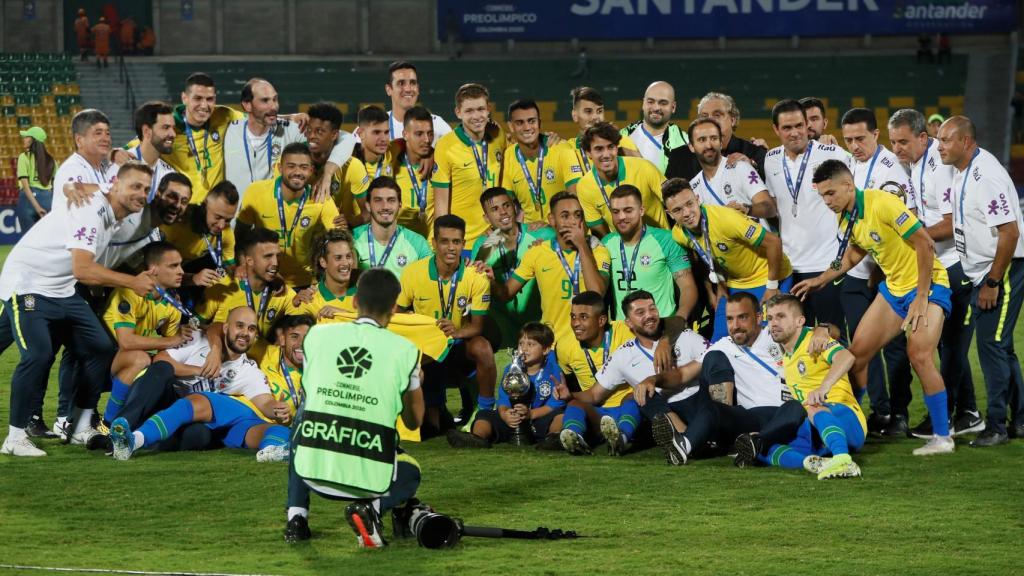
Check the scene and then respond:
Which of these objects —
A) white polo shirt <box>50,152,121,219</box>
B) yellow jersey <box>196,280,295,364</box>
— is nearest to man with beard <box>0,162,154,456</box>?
white polo shirt <box>50,152,121,219</box>

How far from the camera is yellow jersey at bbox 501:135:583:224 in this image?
8344 millimetres

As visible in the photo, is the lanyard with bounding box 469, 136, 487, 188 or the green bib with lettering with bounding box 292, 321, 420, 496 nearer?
the green bib with lettering with bounding box 292, 321, 420, 496

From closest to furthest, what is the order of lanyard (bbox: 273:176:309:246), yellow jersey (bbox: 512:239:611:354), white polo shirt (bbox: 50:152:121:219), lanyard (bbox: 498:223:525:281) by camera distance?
white polo shirt (bbox: 50:152:121:219) < yellow jersey (bbox: 512:239:611:354) < lanyard (bbox: 273:176:309:246) < lanyard (bbox: 498:223:525:281)

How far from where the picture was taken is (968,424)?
741 centimetres

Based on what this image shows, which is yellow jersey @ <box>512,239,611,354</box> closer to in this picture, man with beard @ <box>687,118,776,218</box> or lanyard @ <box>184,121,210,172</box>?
man with beard @ <box>687,118,776,218</box>

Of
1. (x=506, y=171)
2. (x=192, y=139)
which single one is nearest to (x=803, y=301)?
(x=506, y=171)

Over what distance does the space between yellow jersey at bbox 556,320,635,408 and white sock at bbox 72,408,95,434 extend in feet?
8.83

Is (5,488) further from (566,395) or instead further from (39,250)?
(566,395)

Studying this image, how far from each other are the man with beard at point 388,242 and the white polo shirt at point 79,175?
148cm

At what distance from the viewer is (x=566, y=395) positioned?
23.3 ft

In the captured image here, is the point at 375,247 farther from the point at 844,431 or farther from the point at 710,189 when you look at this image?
the point at 844,431

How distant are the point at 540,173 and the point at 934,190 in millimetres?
2448

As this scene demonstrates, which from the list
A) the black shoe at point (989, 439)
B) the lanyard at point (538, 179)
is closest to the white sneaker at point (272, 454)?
the lanyard at point (538, 179)

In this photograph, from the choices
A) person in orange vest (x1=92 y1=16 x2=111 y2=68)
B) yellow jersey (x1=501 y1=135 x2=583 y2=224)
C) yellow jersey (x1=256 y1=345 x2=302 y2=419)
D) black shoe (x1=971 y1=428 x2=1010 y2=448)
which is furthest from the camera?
person in orange vest (x1=92 y1=16 x2=111 y2=68)
